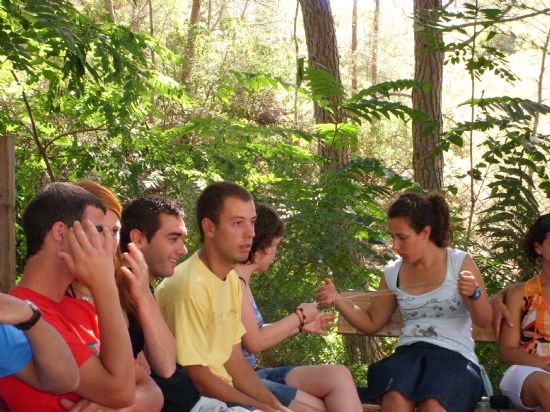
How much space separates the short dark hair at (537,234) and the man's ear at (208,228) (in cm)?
180

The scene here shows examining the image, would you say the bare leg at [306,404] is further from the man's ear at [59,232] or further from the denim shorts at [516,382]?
the man's ear at [59,232]

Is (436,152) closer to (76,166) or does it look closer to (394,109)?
(394,109)

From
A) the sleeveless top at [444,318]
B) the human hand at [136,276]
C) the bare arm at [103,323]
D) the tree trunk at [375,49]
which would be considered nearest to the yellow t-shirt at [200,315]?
the human hand at [136,276]

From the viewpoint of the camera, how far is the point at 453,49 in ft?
20.3

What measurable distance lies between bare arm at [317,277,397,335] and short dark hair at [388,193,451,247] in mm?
403

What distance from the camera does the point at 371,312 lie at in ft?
14.1

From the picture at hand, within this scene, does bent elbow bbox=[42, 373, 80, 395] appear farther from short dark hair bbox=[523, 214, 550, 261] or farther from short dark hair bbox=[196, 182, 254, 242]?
short dark hair bbox=[523, 214, 550, 261]

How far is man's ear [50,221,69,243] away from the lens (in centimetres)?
240

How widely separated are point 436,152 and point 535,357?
2.46 metres

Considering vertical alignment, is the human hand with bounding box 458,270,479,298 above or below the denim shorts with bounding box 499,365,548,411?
above

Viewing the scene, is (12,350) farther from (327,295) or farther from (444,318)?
(444,318)

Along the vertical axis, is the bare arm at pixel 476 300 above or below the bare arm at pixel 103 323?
below

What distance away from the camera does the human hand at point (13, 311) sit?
1.85 meters

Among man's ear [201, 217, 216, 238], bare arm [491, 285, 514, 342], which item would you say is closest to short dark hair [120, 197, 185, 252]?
man's ear [201, 217, 216, 238]
